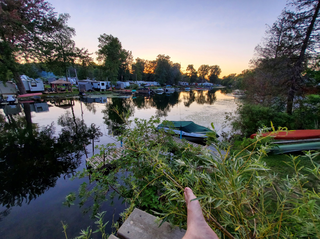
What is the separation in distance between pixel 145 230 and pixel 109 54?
186 ft

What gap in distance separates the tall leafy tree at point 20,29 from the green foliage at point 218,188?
2915 cm

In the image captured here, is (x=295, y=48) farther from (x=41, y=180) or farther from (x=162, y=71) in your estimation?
(x=162, y=71)

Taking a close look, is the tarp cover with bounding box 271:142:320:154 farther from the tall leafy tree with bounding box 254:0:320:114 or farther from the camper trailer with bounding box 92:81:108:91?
the camper trailer with bounding box 92:81:108:91

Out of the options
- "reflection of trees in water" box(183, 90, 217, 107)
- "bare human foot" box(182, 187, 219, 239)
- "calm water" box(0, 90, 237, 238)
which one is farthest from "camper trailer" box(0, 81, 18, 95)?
"bare human foot" box(182, 187, 219, 239)

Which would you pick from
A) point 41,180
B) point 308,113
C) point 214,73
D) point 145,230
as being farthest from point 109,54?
point 214,73

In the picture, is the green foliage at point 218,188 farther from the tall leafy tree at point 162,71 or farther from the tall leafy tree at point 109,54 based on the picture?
the tall leafy tree at point 162,71

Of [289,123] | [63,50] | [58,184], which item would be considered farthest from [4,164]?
[63,50]

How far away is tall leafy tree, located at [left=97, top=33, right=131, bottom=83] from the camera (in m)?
48.5

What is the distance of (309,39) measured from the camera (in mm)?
9055

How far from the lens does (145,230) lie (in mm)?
1885

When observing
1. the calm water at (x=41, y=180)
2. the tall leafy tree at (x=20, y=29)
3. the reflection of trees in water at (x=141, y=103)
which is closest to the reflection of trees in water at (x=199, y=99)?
the reflection of trees in water at (x=141, y=103)

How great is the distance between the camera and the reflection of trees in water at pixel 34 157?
5825 millimetres

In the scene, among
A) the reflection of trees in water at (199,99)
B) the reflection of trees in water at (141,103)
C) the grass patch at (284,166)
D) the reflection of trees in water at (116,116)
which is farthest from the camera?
the reflection of trees in water at (199,99)

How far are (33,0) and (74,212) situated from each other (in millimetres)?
36068
